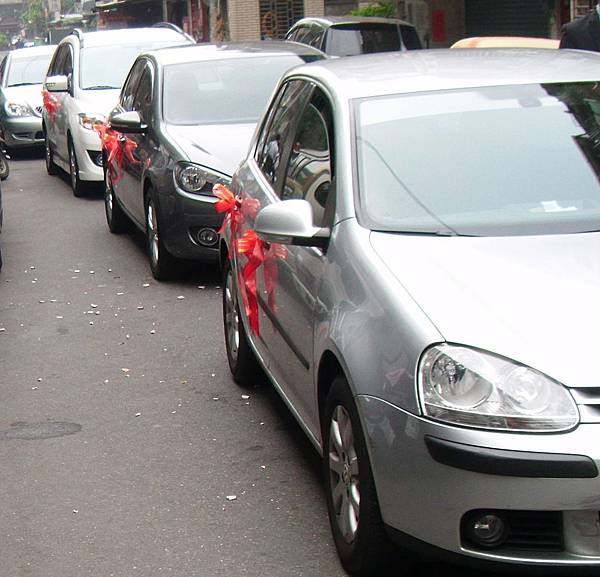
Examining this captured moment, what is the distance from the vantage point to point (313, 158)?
17.0 feet

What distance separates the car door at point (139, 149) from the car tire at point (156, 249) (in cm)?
24

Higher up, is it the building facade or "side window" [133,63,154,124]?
"side window" [133,63,154,124]

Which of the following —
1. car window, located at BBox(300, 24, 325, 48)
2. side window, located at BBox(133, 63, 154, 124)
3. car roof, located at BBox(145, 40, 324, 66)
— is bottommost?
car window, located at BBox(300, 24, 325, 48)

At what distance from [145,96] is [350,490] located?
6.80 m

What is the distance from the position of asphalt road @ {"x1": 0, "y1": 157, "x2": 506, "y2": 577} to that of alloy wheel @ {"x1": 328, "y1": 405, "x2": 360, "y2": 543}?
0.19 meters

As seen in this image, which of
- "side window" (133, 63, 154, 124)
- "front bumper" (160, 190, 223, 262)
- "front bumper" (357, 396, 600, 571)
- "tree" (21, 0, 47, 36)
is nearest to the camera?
"front bumper" (357, 396, 600, 571)

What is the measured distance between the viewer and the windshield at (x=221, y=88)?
32.7 ft

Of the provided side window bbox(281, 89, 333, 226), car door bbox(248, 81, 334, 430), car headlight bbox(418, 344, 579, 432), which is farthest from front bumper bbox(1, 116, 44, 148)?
car headlight bbox(418, 344, 579, 432)

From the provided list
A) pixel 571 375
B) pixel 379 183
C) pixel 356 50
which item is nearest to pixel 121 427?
pixel 379 183

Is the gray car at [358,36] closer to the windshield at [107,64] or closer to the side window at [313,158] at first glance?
the windshield at [107,64]

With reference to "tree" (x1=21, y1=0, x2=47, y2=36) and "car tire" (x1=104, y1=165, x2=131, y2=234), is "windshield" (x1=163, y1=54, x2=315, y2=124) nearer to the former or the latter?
"car tire" (x1=104, y1=165, x2=131, y2=234)

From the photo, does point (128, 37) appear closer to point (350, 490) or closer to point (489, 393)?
point (350, 490)

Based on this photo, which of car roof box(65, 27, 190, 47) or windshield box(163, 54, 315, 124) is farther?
car roof box(65, 27, 190, 47)

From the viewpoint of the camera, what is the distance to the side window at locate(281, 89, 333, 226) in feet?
16.1
